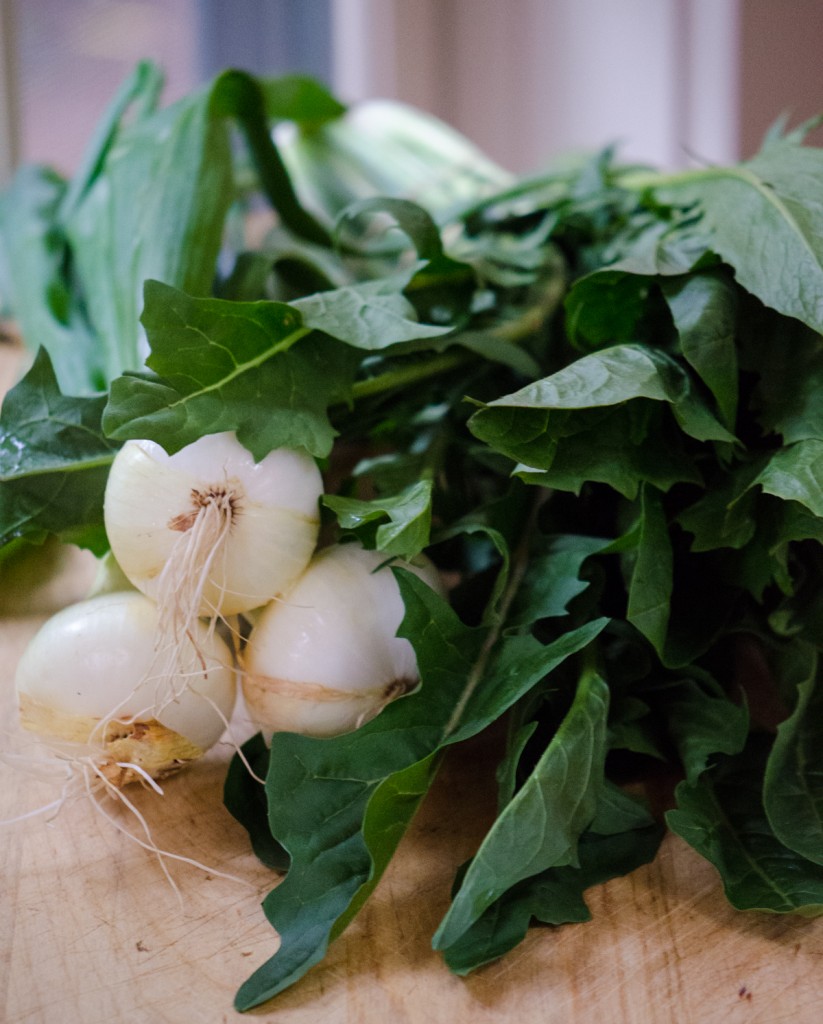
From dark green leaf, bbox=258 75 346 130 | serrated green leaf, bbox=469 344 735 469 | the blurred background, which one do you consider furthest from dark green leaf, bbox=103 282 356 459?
the blurred background

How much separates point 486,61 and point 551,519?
84.1 inches

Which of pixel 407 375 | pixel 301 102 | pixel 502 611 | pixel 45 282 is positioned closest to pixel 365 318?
pixel 407 375

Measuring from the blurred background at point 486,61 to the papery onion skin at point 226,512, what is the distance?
1581 millimetres

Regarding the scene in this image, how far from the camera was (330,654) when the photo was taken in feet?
2.21

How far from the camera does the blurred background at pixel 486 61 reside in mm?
2133

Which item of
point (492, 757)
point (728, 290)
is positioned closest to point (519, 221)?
point (728, 290)

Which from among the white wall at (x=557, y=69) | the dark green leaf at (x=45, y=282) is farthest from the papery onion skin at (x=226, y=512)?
the white wall at (x=557, y=69)

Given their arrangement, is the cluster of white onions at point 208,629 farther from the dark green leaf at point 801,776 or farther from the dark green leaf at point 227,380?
the dark green leaf at point 801,776

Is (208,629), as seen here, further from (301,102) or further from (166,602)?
(301,102)

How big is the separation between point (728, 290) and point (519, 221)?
55 cm

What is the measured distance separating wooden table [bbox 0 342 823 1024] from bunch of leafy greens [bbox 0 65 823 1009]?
0.02 m

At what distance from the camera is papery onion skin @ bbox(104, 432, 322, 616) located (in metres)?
0.66

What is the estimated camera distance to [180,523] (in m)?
0.66

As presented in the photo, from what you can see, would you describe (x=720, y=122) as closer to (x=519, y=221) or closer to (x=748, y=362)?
(x=519, y=221)
